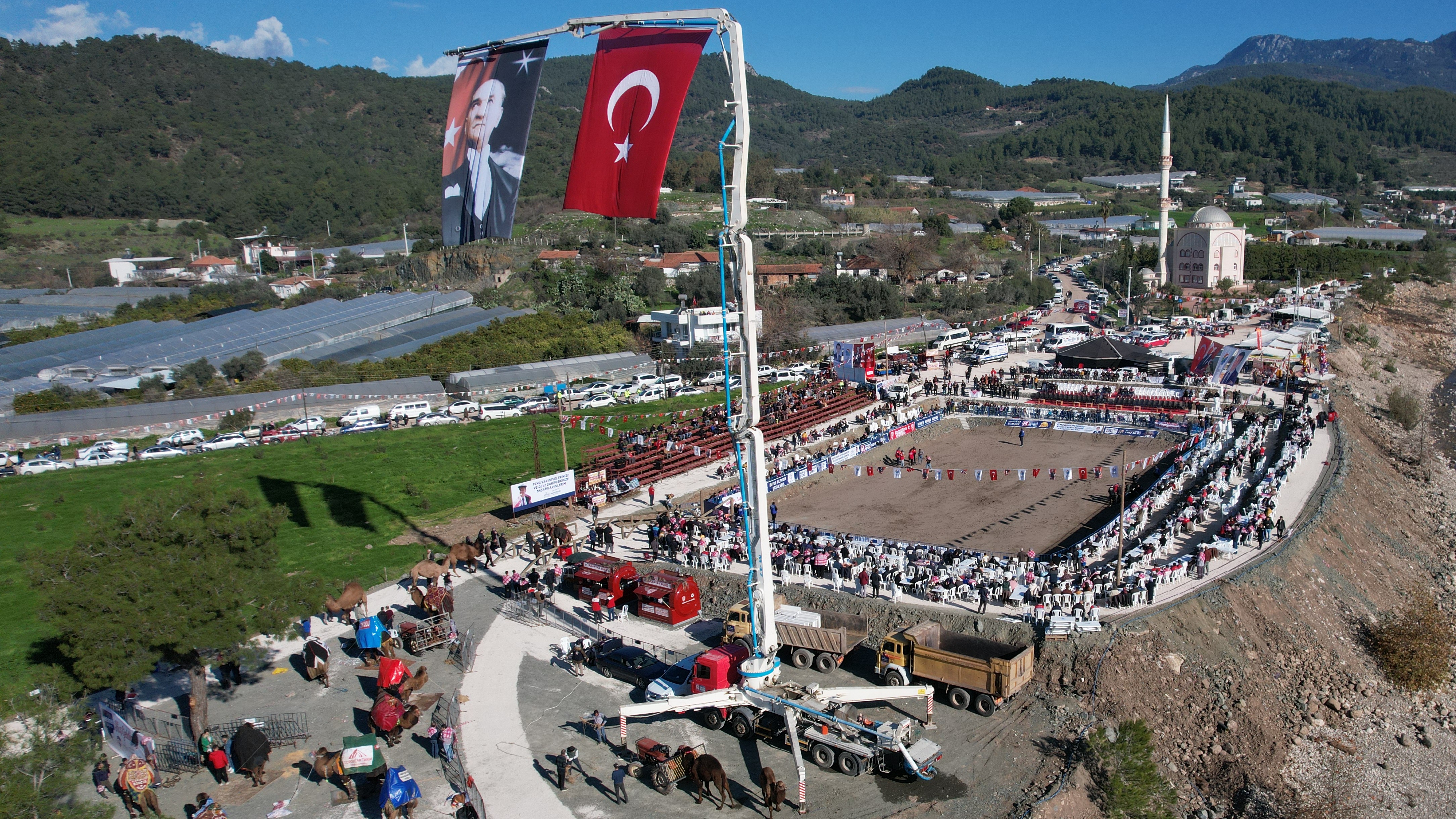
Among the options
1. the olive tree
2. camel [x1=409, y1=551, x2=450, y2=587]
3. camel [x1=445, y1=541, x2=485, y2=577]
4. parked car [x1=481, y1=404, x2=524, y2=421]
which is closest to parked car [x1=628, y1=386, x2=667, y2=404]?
parked car [x1=481, y1=404, x2=524, y2=421]

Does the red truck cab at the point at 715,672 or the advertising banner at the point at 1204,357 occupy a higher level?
the advertising banner at the point at 1204,357

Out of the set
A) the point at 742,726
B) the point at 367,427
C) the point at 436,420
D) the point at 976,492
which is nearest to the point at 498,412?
the point at 436,420

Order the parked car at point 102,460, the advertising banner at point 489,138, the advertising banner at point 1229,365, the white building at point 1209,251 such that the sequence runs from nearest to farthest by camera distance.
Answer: the advertising banner at point 489,138
the parked car at point 102,460
the advertising banner at point 1229,365
the white building at point 1209,251

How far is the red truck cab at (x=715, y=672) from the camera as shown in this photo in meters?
15.5

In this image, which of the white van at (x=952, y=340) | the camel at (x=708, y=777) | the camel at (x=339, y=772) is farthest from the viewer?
the white van at (x=952, y=340)

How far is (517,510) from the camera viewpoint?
27.1m

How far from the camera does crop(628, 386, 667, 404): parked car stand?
140 ft

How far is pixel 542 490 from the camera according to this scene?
2656 cm

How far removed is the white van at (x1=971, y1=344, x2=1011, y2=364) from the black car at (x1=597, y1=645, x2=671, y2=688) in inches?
1347

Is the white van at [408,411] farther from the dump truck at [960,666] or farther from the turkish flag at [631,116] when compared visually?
the turkish flag at [631,116]

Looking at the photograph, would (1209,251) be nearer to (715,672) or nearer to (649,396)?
(649,396)

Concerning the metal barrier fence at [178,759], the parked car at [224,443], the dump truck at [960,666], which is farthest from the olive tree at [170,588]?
the parked car at [224,443]

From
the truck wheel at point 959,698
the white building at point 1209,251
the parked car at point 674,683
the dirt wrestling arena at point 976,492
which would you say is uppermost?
the white building at point 1209,251

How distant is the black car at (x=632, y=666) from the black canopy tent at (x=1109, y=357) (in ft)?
107
